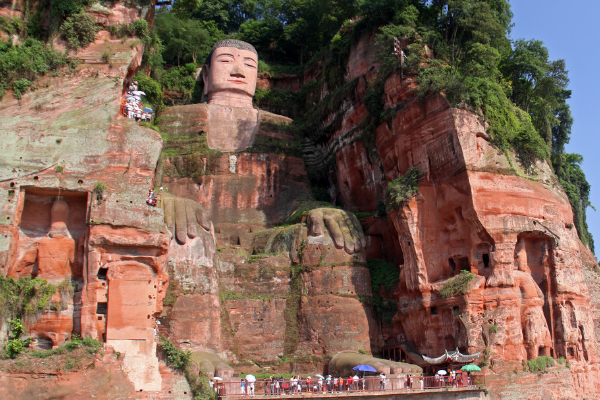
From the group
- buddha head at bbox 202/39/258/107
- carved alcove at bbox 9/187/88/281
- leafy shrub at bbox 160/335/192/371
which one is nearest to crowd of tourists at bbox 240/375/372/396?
leafy shrub at bbox 160/335/192/371

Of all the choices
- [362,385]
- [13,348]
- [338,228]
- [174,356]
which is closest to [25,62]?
[13,348]

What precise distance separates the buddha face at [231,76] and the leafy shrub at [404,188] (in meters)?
12.8

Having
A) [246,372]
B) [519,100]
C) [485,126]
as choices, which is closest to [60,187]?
[246,372]

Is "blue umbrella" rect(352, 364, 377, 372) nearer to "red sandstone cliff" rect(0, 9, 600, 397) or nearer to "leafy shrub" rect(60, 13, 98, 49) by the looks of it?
"red sandstone cliff" rect(0, 9, 600, 397)

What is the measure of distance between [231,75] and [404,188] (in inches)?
568

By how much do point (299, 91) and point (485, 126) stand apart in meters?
18.1

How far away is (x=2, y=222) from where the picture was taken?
2025 cm

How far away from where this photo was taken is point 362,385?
23.4 metres

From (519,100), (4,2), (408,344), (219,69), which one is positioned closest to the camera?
(4,2)

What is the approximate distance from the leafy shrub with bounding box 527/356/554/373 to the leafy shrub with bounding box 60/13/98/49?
20699mm

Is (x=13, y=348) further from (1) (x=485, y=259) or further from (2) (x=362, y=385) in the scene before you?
(1) (x=485, y=259)

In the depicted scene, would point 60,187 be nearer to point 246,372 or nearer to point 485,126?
point 246,372

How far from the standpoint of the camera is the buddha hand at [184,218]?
1048 inches

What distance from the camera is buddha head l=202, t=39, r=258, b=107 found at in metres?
37.4
